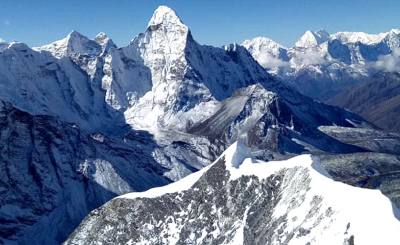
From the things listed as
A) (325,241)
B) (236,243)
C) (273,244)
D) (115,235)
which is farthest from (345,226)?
(115,235)

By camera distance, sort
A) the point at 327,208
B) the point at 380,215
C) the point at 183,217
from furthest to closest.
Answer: the point at 183,217
the point at 327,208
the point at 380,215

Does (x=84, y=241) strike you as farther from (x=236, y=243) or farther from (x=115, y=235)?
(x=236, y=243)

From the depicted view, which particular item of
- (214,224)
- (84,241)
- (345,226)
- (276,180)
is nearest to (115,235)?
(84,241)

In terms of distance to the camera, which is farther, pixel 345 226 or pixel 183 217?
pixel 183 217

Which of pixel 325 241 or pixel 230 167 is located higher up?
pixel 230 167

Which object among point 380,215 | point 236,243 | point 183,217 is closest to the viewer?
point 380,215

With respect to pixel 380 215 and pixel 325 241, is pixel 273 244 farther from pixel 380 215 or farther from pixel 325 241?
pixel 380 215
